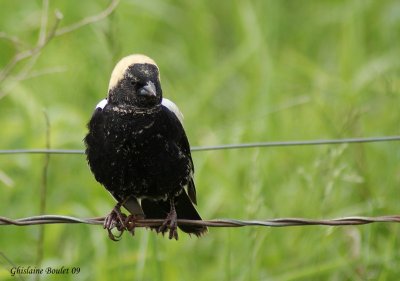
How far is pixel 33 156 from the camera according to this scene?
5902mm

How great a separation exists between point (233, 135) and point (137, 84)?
2.04m

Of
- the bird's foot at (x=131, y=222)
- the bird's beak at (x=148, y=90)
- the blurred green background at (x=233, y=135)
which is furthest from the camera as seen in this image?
the blurred green background at (x=233, y=135)

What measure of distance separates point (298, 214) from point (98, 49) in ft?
7.73

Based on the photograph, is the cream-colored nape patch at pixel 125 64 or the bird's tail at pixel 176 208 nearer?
the cream-colored nape patch at pixel 125 64

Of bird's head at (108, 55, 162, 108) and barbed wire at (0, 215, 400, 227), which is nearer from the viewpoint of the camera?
barbed wire at (0, 215, 400, 227)

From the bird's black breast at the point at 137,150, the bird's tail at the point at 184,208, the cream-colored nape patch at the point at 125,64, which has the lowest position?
the bird's tail at the point at 184,208

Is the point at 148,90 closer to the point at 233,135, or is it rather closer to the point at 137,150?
the point at 137,150

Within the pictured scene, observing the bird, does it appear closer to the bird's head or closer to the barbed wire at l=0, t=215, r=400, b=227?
the bird's head

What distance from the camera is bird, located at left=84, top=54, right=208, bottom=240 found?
4066 millimetres

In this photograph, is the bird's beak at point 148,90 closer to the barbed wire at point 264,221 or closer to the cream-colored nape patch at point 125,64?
the cream-colored nape patch at point 125,64

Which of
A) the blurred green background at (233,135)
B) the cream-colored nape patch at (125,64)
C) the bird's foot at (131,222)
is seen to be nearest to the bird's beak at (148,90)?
the cream-colored nape patch at (125,64)

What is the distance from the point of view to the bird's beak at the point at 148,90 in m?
4.02

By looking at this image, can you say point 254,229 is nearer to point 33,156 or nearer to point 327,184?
point 327,184

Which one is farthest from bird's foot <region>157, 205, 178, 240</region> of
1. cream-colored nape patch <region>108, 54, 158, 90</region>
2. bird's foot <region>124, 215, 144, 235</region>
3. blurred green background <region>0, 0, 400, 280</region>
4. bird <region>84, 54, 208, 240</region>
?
cream-colored nape patch <region>108, 54, 158, 90</region>
